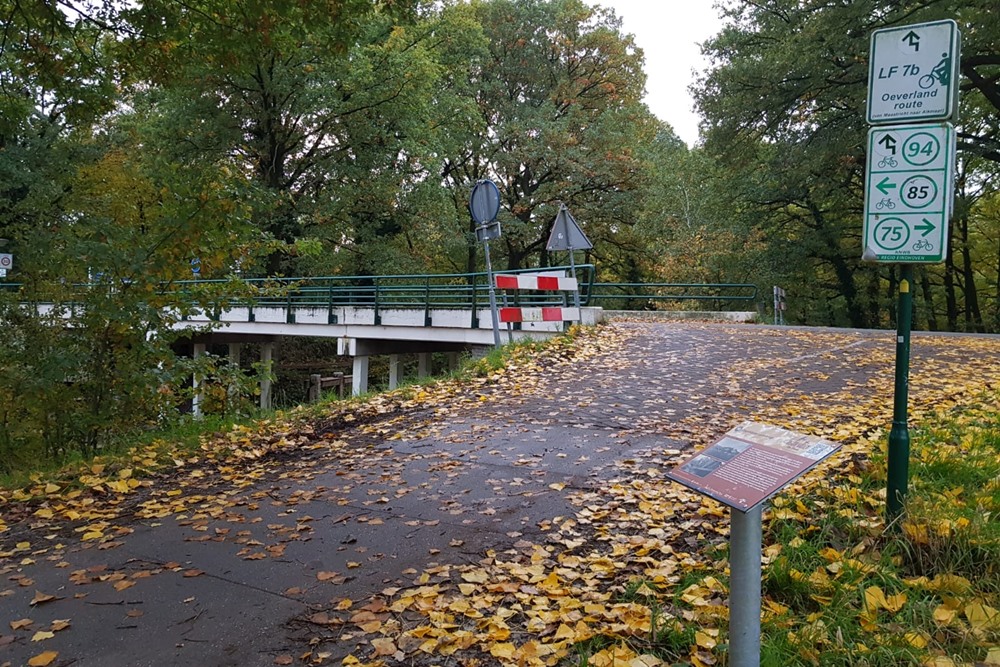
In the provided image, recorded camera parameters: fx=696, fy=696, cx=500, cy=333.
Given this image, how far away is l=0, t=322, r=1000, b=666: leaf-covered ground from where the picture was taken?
3104 mm

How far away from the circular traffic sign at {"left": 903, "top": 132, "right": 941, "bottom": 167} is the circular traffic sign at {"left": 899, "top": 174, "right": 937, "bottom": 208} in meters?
0.08

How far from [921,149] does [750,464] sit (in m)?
2.08

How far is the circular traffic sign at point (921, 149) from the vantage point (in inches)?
136

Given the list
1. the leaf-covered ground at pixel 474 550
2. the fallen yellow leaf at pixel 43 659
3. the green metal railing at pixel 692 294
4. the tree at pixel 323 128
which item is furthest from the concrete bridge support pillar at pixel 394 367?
the fallen yellow leaf at pixel 43 659

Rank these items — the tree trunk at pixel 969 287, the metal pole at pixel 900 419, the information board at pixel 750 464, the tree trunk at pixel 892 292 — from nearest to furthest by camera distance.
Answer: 1. the information board at pixel 750 464
2. the metal pole at pixel 900 419
3. the tree trunk at pixel 892 292
4. the tree trunk at pixel 969 287

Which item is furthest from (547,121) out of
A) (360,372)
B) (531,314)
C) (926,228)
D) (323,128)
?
(926,228)

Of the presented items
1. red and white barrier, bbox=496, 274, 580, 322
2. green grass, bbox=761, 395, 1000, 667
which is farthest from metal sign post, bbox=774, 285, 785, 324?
green grass, bbox=761, 395, 1000, 667

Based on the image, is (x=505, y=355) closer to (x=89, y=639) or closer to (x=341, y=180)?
(x=89, y=639)

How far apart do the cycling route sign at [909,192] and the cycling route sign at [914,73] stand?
78 mm

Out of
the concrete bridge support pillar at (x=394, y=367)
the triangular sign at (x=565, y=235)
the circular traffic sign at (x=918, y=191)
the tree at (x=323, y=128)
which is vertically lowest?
the concrete bridge support pillar at (x=394, y=367)

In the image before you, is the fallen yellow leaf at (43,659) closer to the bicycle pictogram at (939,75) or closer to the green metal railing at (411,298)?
the bicycle pictogram at (939,75)

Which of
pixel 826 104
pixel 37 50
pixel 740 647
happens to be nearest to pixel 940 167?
pixel 740 647

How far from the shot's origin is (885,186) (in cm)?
357

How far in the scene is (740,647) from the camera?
251 cm
